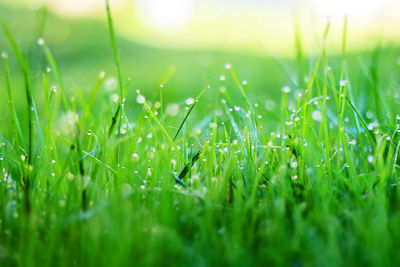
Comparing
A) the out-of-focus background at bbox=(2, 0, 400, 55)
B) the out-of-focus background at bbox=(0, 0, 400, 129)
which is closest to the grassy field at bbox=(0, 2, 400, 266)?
the out-of-focus background at bbox=(0, 0, 400, 129)

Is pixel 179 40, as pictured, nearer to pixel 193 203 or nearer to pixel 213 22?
pixel 213 22

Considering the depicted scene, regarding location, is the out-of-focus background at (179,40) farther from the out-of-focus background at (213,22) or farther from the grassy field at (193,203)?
the grassy field at (193,203)

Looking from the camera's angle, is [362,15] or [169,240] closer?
[169,240]

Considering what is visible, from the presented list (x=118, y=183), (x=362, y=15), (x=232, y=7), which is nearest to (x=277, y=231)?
(x=118, y=183)

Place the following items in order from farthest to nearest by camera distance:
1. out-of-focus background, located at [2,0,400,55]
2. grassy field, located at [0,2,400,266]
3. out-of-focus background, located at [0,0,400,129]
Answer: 1. out-of-focus background, located at [2,0,400,55]
2. out-of-focus background, located at [0,0,400,129]
3. grassy field, located at [0,2,400,266]

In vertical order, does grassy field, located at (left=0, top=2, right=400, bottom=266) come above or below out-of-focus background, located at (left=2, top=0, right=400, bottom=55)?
below

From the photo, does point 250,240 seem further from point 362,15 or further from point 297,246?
point 362,15

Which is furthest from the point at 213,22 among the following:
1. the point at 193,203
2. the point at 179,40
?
the point at 193,203

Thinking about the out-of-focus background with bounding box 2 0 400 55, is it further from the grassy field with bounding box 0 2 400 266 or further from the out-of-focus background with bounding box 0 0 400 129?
the grassy field with bounding box 0 2 400 266

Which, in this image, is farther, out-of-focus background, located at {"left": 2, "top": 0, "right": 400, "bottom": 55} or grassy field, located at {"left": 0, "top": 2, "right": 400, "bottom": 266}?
out-of-focus background, located at {"left": 2, "top": 0, "right": 400, "bottom": 55}
